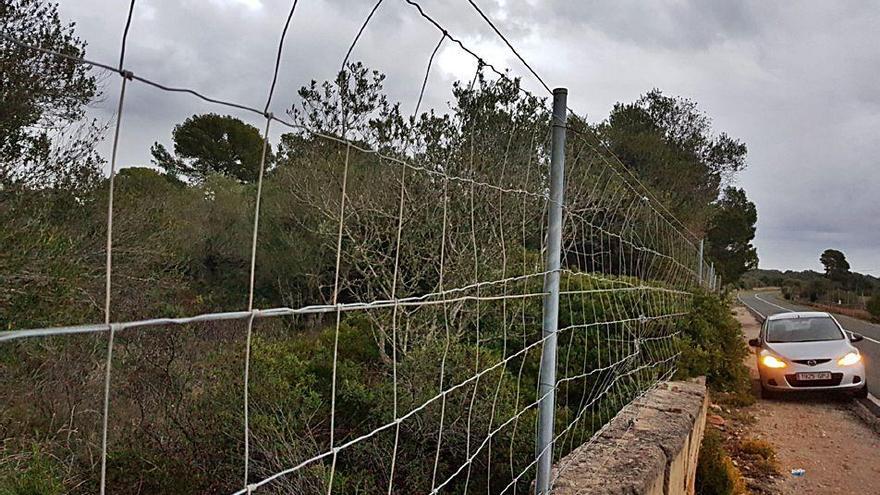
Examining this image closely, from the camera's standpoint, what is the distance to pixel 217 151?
8.32 feet

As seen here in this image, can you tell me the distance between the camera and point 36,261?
16.5ft

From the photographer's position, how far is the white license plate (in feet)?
27.5

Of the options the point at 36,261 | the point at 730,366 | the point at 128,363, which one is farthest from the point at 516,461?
the point at 730,366

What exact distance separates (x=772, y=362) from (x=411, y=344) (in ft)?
21.1

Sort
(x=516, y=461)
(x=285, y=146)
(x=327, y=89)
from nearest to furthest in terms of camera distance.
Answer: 1. (x=327, y=89)
2. (x=285, y=146)
3. (x=516, y=461)

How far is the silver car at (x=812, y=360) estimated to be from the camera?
8.36m

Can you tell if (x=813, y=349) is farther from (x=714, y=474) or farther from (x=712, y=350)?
(x=714, y=474)

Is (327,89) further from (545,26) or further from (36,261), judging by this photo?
(36,261)

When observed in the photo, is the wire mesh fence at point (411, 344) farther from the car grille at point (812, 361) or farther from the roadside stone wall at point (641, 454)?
the car grille at point (812, 361)

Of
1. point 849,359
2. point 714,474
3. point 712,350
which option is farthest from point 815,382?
point 714,474

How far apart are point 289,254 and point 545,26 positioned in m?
2.81

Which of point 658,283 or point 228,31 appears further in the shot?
point 658,283

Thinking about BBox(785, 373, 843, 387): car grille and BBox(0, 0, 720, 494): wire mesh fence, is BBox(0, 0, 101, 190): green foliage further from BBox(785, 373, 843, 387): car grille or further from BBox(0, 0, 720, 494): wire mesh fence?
BBox(785, 373, 843, 387): car grille

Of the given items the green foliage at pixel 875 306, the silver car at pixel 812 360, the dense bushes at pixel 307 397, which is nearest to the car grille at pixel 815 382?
the silver car at pixel 812 360
